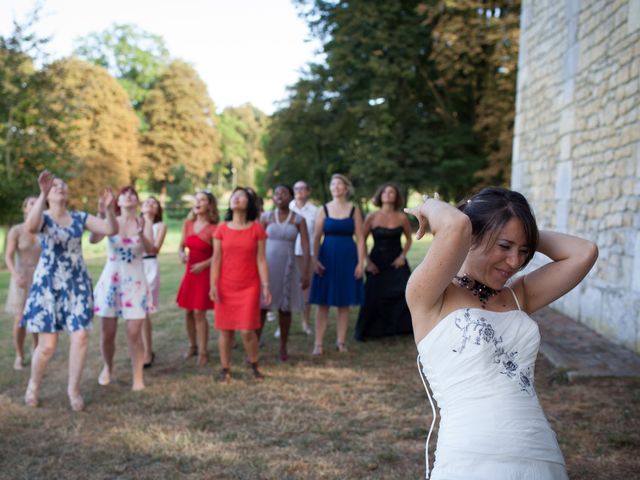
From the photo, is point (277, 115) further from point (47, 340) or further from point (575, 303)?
point (47, 340)

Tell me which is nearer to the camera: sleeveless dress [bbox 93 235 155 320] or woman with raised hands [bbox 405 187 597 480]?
woman with raised hands [bbox 405 187 597 480]

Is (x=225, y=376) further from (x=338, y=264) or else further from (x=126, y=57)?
(x=126, y=57)

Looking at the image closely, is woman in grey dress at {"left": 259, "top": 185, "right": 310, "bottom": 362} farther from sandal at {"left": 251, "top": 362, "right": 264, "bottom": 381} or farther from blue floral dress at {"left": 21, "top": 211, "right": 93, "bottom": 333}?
blue floral dress at {"left": 21, "top": 211, "right": 93, "bottom": 333}


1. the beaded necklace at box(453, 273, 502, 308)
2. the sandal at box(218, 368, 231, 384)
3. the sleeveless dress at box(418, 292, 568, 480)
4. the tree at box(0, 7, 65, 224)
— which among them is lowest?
the sandal at box(218, 368, 231, 384)

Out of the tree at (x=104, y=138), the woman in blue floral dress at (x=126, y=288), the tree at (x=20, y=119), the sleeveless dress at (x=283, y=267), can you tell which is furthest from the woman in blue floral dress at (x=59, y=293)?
the tree at (x=104, y=138)

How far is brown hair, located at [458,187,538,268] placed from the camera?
5.76ft

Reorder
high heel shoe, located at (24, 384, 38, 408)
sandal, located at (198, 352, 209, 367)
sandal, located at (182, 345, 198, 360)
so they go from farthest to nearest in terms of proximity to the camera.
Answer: sandal, located at (182, 345, 198, 360) → sandal, located at (198, 352, 209, 367) → high heel shoe, located at (24, 384, 38, 408)

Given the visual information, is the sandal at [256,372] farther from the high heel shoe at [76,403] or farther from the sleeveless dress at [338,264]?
the high heel shoe at [76,403]

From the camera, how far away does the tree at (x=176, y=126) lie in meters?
41.7

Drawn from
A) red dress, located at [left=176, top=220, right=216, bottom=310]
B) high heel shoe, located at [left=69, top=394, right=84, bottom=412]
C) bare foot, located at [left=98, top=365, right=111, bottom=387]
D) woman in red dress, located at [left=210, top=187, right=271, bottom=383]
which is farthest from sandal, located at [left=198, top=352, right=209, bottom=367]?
high heel shoe, located at [left=69, top=394, right=84, bottom=412]

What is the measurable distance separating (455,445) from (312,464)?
8.42 feet

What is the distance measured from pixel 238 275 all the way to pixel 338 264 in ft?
5.46

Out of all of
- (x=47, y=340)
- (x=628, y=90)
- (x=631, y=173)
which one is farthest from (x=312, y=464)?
(x=628, y=90)

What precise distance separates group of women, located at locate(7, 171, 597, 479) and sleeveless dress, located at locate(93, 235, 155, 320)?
12 millimetres
